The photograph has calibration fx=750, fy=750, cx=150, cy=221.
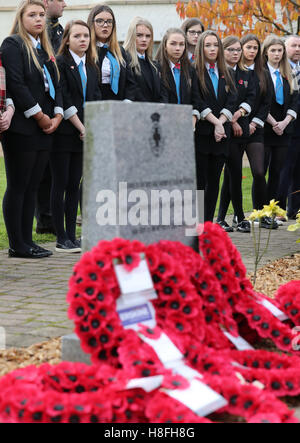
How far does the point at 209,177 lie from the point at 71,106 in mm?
2041

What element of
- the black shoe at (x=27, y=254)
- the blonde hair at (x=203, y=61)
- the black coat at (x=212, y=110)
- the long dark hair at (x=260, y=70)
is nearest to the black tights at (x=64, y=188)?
the black shoe at (x=27, y=254)

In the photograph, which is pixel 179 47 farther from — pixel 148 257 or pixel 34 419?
pixel 34 419

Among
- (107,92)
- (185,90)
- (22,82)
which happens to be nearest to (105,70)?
(107,92)

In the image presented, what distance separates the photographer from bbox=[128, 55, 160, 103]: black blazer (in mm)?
8195

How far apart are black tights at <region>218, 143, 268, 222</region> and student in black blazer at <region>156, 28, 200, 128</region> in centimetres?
111

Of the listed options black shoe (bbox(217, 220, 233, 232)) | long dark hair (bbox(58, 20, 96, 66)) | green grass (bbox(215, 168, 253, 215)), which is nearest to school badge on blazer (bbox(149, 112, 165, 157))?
long dark hair (bbox(58, 20, 96, 66))

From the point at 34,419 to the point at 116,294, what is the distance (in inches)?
32.9

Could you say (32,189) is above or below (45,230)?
above

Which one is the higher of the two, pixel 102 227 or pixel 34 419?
pixel 102 227

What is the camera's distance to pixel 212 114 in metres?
8.73

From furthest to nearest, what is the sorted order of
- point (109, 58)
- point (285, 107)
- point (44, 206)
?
point (285, 107)
point (44, 206)
point (109, 58)

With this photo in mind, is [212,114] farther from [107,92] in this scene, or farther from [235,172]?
[107,92]
